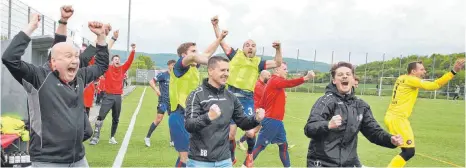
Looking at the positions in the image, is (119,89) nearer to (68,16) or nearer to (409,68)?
(409,68)

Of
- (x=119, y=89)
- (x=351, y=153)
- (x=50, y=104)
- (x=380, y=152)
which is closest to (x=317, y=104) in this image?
(x=351, y=153)

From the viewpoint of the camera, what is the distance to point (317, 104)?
5.27 m

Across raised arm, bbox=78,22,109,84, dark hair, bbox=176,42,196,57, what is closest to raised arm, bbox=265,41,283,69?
dark hair, bbox=176,42,196,57

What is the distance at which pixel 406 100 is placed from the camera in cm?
892

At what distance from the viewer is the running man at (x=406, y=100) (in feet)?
28.1

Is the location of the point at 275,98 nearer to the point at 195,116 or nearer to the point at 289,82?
the point at 289,82

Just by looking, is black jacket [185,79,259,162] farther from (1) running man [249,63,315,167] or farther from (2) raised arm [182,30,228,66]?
(1) running man [249,63,315,167]

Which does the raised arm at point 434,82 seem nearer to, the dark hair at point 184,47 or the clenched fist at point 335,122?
the dark hair at point 184,47

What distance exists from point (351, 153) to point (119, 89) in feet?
27.0

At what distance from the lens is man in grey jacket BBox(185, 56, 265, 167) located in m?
5.54

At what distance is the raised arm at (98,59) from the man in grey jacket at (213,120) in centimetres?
92

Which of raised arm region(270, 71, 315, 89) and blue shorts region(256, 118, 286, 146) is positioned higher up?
raised arm region(270, 71, 315, 89)

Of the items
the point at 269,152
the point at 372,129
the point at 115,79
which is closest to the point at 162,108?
the point at 115,79

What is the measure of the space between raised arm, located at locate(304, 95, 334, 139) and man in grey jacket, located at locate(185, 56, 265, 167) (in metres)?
0.56
